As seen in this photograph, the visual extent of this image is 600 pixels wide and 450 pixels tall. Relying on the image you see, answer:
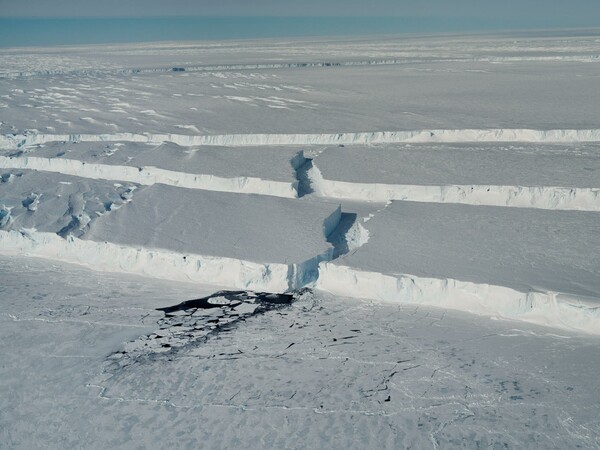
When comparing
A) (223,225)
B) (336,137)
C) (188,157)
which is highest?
(336,137)

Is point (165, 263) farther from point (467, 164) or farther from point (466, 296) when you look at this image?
point (467, 164)

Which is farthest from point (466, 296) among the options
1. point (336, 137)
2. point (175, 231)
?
point (336, 137)

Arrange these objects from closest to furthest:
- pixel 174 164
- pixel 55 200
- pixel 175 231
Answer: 1. pixel 175 231
2. pixel 55 200
3. pixel 174 164

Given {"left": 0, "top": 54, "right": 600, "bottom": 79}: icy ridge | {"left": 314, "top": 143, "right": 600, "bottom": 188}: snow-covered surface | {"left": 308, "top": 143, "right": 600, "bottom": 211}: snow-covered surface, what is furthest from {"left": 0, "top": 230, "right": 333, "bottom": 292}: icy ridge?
{"left": 0, "top": 54, "right": 600, "bottom": 79}: icy ridge

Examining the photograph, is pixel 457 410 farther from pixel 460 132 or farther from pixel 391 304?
pixel 460 132

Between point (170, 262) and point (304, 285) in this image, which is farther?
point (170, 262)

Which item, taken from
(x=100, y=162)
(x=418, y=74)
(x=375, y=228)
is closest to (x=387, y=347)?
(x=375, y=228)
